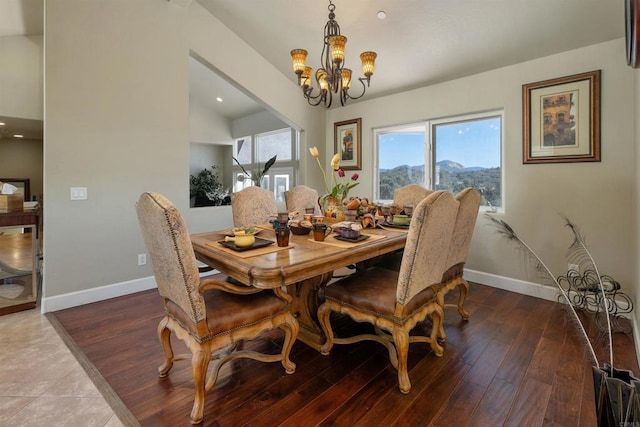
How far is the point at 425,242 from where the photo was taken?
1.62 metres

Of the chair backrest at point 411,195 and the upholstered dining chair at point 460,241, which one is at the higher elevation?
the chair backrest at point 411,195

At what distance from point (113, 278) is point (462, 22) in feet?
14.0

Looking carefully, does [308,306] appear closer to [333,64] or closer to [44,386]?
[44,386]

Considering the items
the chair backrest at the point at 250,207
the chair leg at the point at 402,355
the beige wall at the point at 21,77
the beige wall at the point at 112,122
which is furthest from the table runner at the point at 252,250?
the beige wall at the point at 21,77

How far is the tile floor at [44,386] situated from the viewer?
149 centimetres

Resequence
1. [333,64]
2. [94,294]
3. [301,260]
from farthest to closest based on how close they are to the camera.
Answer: [94,294]
[333,64]
[301,260]

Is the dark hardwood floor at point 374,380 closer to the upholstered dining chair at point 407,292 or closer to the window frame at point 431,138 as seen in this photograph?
the upholstered dining chair at point 407,292

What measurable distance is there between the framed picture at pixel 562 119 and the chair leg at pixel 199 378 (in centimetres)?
340

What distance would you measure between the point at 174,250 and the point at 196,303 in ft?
0.90

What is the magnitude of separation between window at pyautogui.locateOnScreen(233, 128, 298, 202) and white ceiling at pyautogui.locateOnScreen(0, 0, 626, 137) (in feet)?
5.93

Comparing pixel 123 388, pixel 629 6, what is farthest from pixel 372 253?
pixel 123 388

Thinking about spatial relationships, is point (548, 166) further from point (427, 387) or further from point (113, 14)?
point (113, 14)

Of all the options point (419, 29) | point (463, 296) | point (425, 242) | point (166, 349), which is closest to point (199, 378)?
point (166, 349)

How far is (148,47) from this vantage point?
10.5 feet
